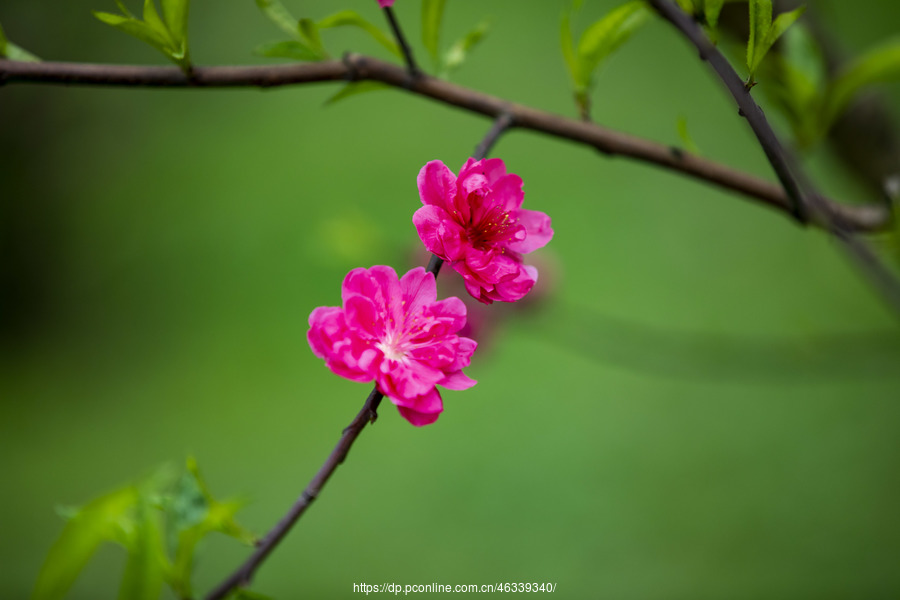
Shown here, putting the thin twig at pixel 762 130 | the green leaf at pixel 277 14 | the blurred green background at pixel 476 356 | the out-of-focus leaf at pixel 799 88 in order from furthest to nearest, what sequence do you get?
the blurred green background at pixel 476 356 → the out-of-focus leaf at pixel 799 88 → the green leaf at pixel 277 14 → the thin twig at pixel 762 130

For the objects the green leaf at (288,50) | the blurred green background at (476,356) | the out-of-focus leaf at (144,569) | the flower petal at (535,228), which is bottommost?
the blurred green background at (476,356)

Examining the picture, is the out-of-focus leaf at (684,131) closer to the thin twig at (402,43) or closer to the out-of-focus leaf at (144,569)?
the thin twig at (402,43)

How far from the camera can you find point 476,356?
0.72 metres

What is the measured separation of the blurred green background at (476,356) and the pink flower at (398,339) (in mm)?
402

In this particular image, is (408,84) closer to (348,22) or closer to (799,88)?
(348,22)

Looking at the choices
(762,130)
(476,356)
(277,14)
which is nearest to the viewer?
(762,130)

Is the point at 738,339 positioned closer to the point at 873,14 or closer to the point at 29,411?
the point at 873,14

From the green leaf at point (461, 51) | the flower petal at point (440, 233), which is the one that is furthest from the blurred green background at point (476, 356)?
the flower petal at point (440, 233)

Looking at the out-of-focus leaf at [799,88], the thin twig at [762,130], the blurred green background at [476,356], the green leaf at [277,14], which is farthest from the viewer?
the blurred green background at [476,356]

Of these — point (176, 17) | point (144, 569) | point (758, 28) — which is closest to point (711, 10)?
point (758, 28)

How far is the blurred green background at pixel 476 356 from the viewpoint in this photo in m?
0.89

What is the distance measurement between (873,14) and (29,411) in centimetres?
193

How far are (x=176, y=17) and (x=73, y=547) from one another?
0.23 metres

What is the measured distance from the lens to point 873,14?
1.37 metres
